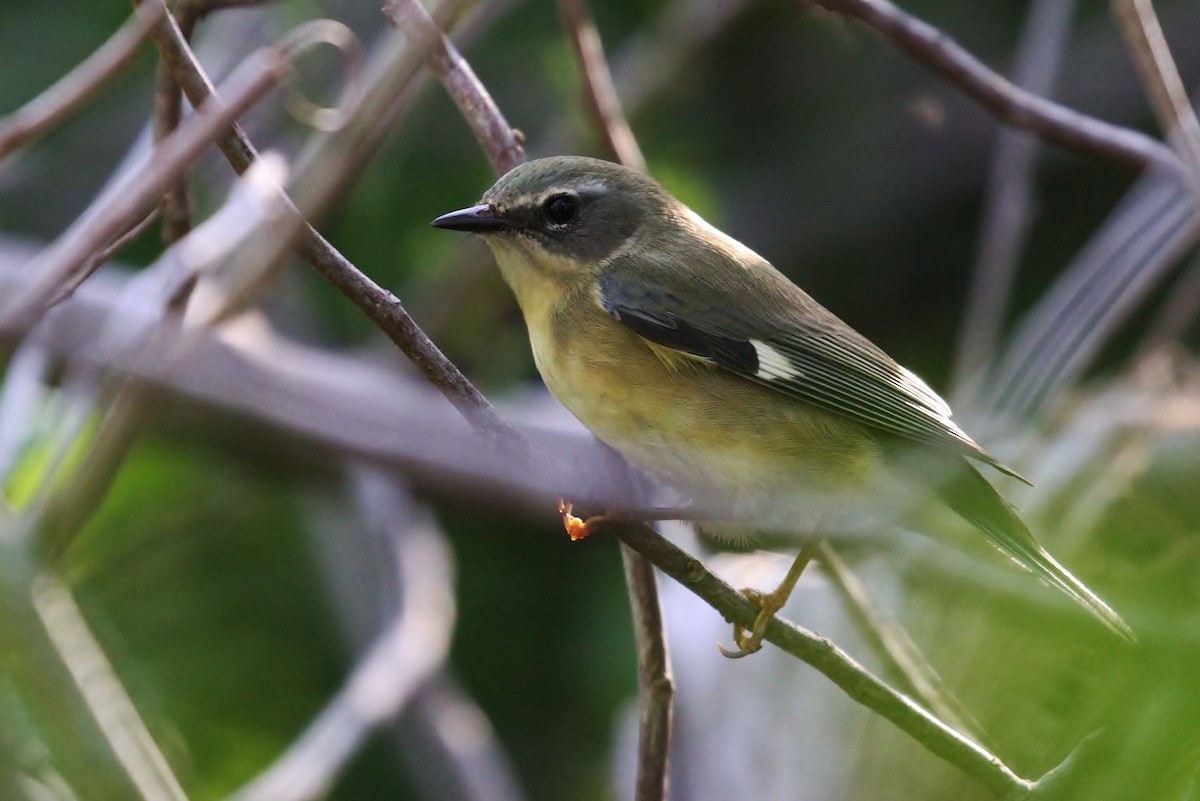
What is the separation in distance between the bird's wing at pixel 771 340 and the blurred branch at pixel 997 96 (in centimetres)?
56

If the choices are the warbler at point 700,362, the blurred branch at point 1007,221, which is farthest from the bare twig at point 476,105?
the blurred branch at point 1007,221

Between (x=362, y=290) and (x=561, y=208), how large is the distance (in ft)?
3.82

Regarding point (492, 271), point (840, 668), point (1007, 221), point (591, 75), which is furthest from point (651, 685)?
point (492, 271)

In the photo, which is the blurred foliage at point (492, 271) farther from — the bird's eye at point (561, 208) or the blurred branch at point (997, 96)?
the bird's eye at point (561, 208)

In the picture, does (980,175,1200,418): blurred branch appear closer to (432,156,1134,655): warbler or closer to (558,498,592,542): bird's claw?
(432,156,1134,655): warbler

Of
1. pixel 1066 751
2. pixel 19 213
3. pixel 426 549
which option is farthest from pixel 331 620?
pixel 1066 751

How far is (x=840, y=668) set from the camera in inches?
71.3

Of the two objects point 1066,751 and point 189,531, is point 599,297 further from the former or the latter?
point 189,531

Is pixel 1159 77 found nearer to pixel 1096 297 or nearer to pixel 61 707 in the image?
pixel 1096 297

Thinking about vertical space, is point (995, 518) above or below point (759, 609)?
below

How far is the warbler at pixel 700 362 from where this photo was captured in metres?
2.45

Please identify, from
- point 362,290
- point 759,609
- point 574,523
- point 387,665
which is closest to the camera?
point 362,290

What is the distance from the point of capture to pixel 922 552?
9.30 feet

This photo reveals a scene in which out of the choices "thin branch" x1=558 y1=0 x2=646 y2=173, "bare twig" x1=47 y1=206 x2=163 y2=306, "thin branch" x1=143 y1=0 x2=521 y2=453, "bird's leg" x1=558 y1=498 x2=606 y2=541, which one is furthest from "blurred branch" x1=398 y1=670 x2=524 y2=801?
"thin branch" x1=143 y1=0 x2=521 y2=453
